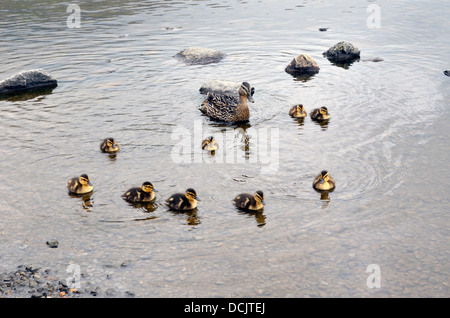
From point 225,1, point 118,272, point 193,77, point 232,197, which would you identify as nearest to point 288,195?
point 232,197

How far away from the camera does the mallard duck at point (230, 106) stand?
13.4m

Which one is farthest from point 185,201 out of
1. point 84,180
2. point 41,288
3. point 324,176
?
point 41,288

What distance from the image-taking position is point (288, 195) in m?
9.67

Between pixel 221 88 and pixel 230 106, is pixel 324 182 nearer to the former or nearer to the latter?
pixel 230 106

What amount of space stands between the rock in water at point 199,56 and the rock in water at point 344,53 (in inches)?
153

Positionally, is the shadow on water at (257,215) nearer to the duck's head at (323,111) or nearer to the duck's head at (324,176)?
the duck's head at (324,176)

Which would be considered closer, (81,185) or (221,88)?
(81,185)

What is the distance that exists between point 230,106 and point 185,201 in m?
4.85

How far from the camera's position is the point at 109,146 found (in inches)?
449

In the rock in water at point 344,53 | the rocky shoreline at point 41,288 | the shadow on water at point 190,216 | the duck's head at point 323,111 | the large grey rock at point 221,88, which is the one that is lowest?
the shadow on water at point 190,216

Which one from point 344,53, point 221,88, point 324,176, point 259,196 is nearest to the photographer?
point 259,196

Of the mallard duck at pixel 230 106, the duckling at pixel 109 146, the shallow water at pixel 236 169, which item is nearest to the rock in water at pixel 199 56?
the shallow water at pixel 236 169

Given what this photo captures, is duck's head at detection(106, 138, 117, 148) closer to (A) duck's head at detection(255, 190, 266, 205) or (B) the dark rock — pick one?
(B) the dark rock

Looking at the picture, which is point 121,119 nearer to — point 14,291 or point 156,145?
point 156,145
